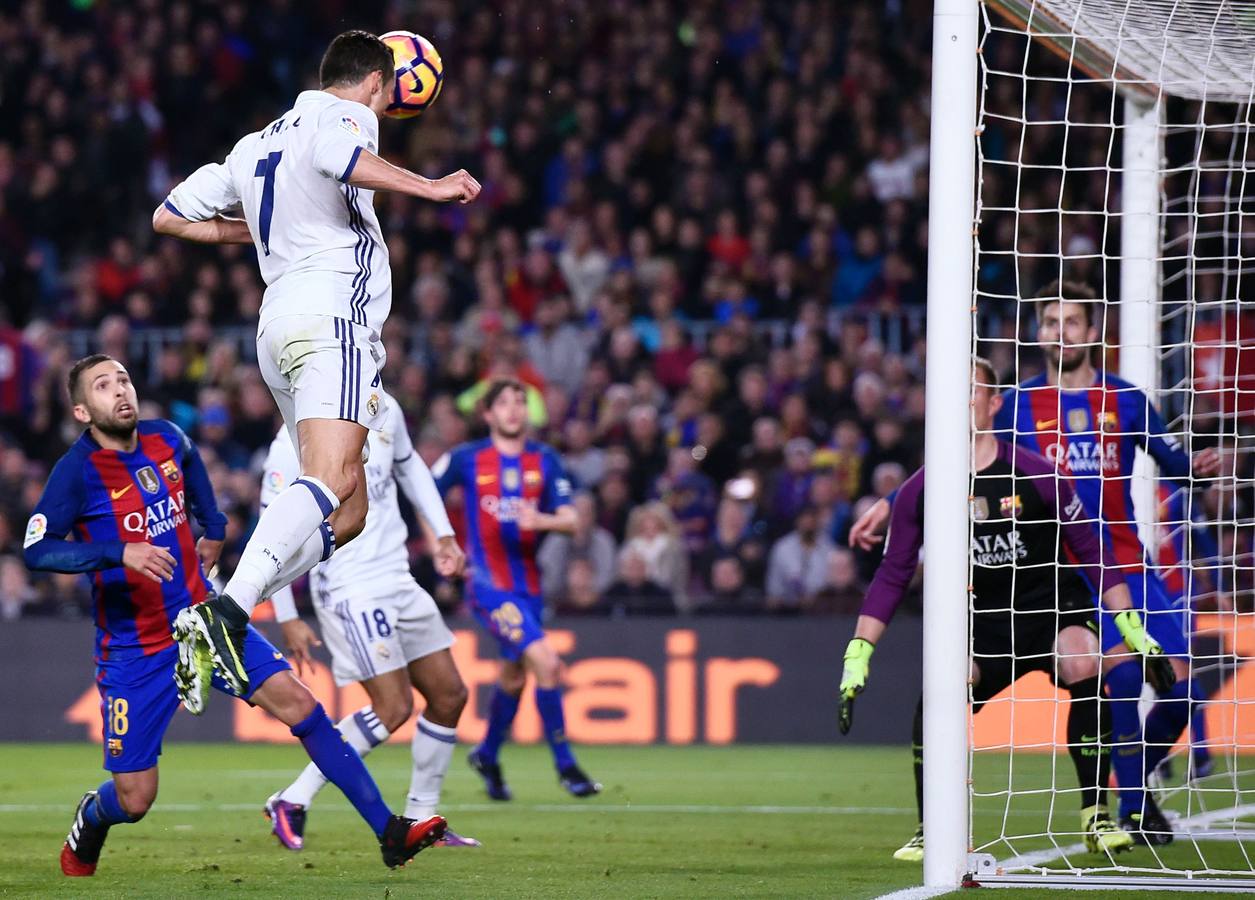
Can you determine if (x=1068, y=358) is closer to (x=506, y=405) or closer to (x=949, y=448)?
(x=949, y=448)

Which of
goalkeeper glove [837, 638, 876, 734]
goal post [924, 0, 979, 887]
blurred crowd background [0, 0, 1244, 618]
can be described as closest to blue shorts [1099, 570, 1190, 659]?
goalkeeper glove [837, 638, 876, 734]

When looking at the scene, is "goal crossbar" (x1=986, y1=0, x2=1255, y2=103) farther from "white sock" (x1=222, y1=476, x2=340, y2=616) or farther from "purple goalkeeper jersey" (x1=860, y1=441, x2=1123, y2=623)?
"white sock" (x1=222, y1=476, x2=340, y2=616)

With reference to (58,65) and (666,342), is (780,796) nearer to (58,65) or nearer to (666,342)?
(666,342)

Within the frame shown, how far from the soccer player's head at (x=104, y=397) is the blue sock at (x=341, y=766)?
4.17ft

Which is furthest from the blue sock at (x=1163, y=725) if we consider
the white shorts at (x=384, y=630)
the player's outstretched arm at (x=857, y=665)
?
the white shorts at (x=384, y=630)

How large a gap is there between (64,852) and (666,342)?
9906 mm

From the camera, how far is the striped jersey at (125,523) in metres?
6.52

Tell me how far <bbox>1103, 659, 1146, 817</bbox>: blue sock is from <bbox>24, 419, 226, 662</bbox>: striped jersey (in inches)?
153

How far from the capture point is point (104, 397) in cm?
659

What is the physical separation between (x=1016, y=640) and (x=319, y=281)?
3.27m

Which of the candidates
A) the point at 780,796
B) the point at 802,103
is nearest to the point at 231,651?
the point at 780,796

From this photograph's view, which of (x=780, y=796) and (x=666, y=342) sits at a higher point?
(x=666, y=342)

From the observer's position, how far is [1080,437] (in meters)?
8.12

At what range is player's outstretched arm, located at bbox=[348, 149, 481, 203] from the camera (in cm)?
555
